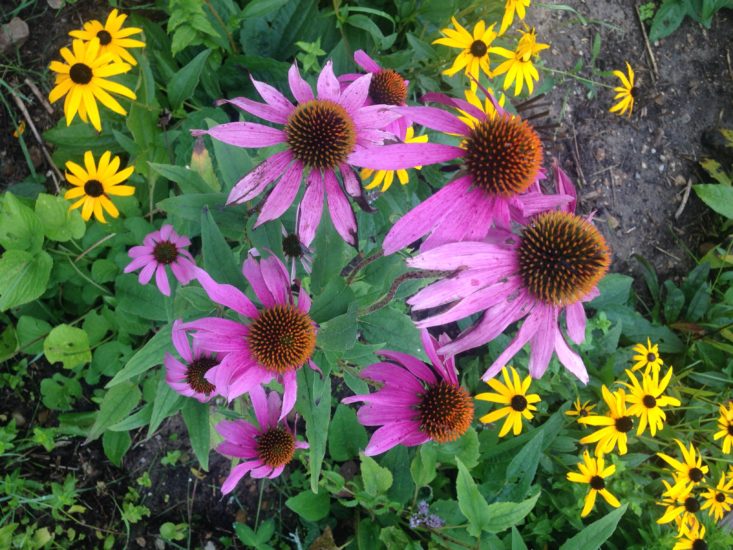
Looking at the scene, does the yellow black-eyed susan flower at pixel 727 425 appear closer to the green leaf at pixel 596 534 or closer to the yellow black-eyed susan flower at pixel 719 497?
the yellow black-eyed susan flower at pixel 719 497

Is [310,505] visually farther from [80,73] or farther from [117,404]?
[80,73]

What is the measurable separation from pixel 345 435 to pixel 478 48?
137cm

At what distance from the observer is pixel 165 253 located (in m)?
1.68

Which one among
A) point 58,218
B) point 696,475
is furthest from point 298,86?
point 696,475

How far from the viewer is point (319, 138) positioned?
1.20 meters

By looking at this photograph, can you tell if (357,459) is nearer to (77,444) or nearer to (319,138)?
(77,444)

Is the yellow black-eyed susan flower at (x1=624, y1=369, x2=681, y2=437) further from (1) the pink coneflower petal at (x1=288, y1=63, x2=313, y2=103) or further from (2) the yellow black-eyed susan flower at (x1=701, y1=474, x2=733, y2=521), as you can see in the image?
(1) the pink coneflower petal at (x1=288, y1=63, x2=313, y2=103)

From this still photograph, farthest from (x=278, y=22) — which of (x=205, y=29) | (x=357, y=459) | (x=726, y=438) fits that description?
(x=726, y=438)

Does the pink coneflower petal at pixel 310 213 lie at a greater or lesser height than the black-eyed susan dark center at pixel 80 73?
lesser

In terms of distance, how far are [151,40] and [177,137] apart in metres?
0.40

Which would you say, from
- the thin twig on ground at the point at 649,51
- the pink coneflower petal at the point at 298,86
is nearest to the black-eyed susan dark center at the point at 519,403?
the pink coneflower petal at the point at 298,86

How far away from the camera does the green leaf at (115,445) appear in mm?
1896

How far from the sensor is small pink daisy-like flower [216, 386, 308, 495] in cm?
153

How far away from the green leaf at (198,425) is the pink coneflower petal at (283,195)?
560 mm
